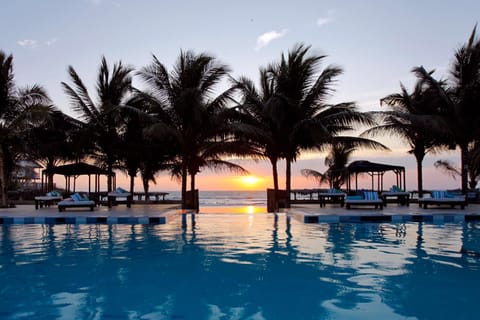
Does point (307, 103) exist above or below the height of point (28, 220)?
above

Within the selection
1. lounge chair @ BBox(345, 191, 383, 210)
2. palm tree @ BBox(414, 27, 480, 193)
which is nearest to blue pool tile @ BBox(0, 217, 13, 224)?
lounge chair @ BBox(345, 191, 383, 210)

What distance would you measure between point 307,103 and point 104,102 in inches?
327

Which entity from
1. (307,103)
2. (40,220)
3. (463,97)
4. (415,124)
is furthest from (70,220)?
(463,97)

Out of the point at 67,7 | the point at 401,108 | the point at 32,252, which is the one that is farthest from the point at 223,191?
the point at 32,252

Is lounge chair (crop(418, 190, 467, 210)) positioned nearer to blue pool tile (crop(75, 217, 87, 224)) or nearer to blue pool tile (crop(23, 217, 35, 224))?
blue pool tile (crop(75, 217, 87, 224))

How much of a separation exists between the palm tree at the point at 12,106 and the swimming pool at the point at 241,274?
678 centimetres

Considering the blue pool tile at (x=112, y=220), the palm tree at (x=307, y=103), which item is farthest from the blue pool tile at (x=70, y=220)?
the palm tree at (x=307, y=103)

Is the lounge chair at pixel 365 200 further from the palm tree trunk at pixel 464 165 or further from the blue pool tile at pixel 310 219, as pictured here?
the palm tree trunk at pixel 464 165

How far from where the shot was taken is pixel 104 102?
17.4 m

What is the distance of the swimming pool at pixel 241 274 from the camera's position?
401 cm

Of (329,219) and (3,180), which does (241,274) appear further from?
(3,180)

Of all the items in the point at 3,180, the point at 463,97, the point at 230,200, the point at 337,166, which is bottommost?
the point at 230,200

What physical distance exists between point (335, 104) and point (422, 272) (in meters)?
11.2

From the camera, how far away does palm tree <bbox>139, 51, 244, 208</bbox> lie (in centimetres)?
1566
